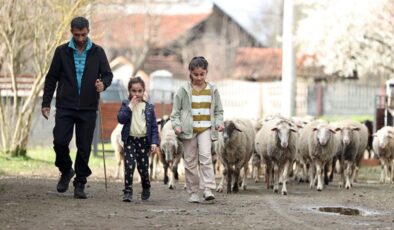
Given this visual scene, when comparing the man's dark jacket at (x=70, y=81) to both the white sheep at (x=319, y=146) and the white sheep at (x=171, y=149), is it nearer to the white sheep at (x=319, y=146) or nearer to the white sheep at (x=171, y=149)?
the white sheep at (x=171, y=149)

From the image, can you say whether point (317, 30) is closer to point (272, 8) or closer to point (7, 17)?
point (7, 17)

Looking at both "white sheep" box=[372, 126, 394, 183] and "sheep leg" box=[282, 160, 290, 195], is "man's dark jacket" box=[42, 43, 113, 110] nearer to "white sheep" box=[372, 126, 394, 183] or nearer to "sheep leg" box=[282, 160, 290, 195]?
"sheep leg" box=[282, 160, 290, 195]

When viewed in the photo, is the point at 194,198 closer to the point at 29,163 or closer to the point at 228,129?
the point at 228,129

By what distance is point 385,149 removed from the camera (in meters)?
21.2

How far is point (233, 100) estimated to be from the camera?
47.1 metres

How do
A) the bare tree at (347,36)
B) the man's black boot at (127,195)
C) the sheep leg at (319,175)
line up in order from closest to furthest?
the man's black boot at (127,195) < the sheep leg at (319,175) < the bare tree at (347,36)

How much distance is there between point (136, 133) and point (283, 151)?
15.1 ft

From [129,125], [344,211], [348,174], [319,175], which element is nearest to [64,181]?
[129,125]

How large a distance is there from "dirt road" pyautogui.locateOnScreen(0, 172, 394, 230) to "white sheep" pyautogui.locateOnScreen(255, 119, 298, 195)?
798 mm

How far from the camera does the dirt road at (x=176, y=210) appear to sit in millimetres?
10539

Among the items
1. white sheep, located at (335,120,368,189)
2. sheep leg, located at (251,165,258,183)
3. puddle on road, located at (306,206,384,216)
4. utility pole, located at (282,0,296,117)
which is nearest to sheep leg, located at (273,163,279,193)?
white sheep, located at (335,120,368,189)

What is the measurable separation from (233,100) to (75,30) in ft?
114

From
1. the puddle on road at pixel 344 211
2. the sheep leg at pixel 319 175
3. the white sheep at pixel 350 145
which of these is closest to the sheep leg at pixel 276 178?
the sheep leg at pixel 319 175

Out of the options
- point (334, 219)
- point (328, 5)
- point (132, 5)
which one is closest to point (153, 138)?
point (334, 219)
